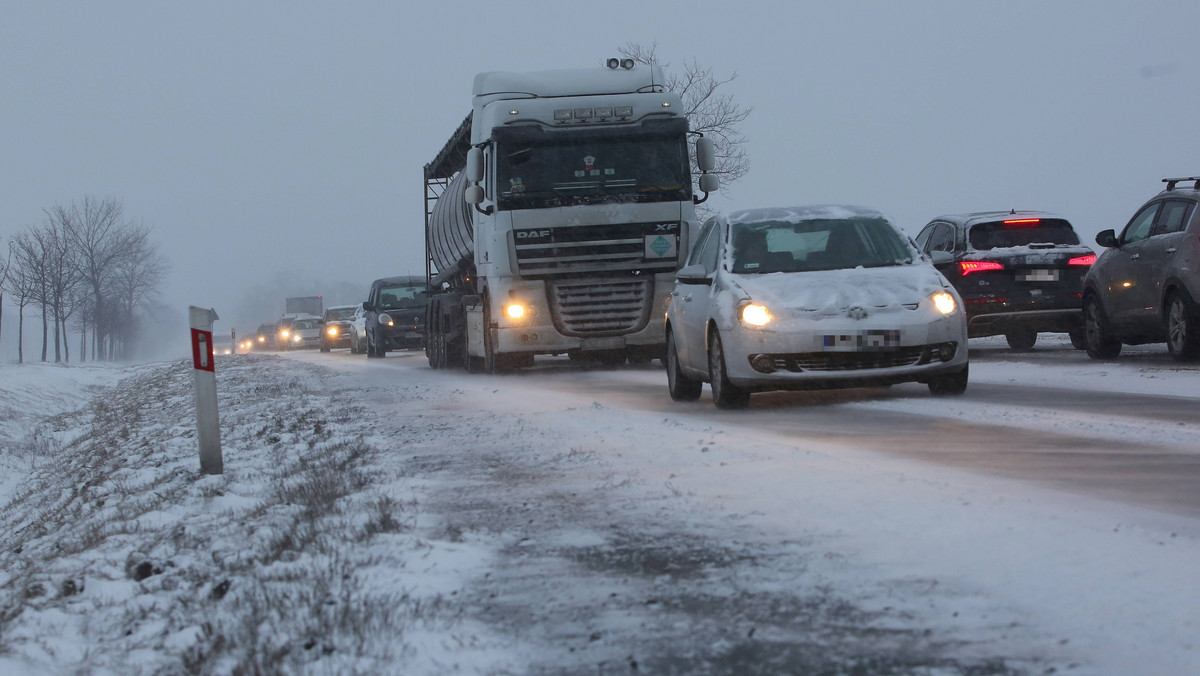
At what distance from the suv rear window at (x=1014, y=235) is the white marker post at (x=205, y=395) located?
447 inches

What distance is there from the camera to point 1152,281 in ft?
44.7

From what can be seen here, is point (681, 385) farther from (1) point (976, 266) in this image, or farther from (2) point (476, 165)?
(2) point (476, 165)

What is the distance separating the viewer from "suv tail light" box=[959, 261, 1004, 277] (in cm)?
1672

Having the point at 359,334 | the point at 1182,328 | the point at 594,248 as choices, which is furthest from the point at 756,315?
the point at 359,334

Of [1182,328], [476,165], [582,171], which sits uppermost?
[476,165]

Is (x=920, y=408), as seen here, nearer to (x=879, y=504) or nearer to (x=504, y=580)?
(x=879, y=504)

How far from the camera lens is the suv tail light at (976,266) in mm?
16719

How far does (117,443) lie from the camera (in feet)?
39.6

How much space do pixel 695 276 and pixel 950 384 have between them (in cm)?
226

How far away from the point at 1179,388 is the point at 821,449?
4987 mm

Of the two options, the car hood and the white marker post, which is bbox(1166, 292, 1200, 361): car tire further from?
the white marker post

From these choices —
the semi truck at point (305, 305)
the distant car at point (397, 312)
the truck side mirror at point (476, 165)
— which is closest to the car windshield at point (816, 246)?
the truck side mirror at point (476, 165)

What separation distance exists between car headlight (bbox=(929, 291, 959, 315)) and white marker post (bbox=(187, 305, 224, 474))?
5.32m

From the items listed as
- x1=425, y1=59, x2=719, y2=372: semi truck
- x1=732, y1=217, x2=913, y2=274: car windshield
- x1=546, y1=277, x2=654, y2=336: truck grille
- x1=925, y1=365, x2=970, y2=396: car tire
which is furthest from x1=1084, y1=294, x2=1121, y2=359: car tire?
x1=546, y1=277, x2=654, y2=336: truck grille
